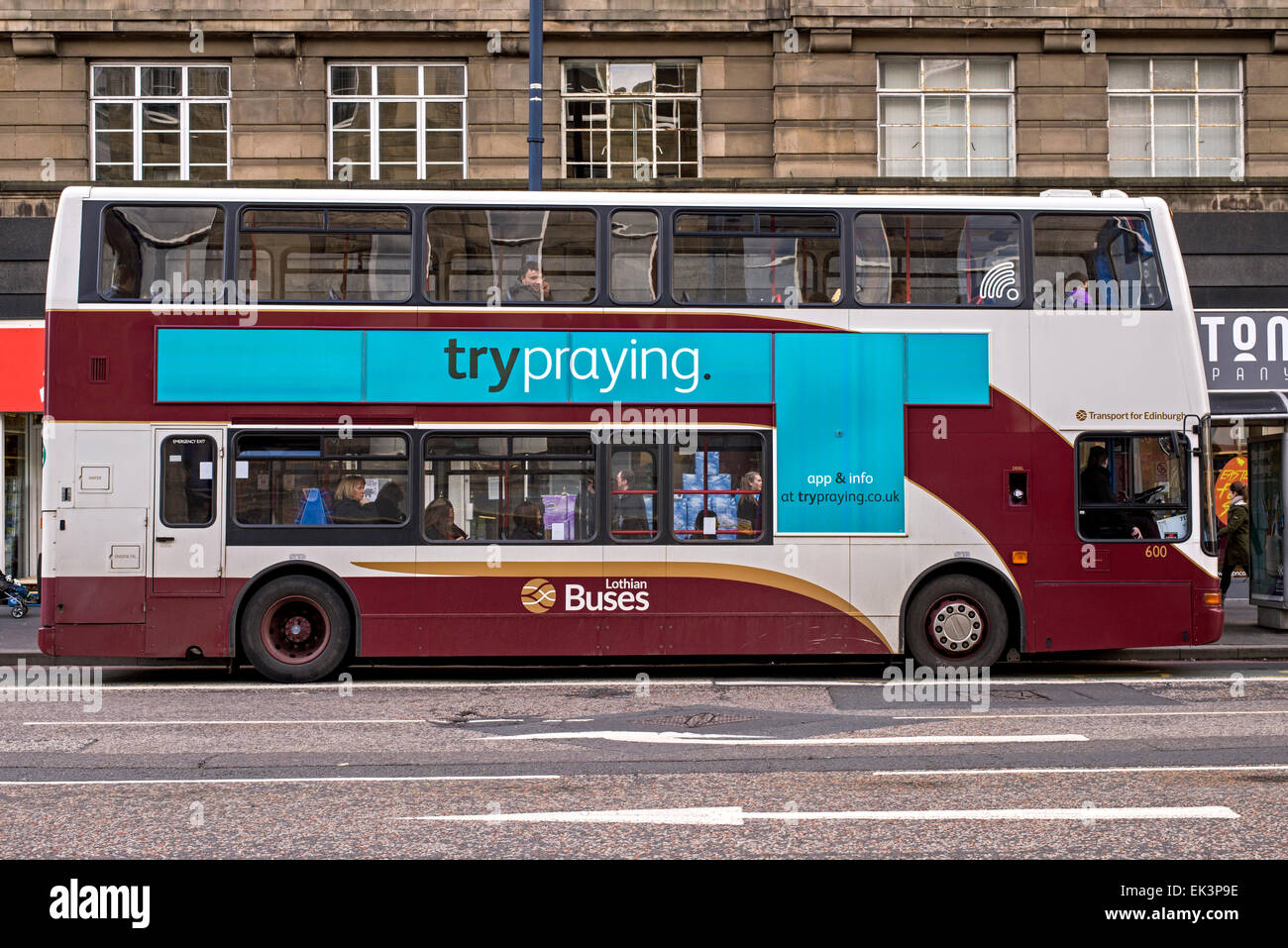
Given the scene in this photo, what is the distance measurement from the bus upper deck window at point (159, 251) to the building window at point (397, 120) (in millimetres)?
9726

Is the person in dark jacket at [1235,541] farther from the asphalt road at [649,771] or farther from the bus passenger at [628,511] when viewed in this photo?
the bus passenger at [628,511]

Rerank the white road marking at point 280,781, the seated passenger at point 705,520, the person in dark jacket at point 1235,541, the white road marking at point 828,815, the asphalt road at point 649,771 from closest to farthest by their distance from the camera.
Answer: the asphalt road at point 649,771
the white road marking at point 828,815
the white road marking at point 280,781
the seated passenger at point 705,520
the person in dark jacket at point 1235,541

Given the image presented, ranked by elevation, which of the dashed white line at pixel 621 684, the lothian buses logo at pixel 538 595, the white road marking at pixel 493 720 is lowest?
the dashed white line at pixel 621 684

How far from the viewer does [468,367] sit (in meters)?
12.5

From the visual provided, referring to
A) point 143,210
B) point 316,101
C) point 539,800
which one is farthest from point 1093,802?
point 316,101

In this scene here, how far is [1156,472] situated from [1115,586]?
113cm

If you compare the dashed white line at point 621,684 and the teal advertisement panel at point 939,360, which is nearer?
the dashed white line at point 621,684

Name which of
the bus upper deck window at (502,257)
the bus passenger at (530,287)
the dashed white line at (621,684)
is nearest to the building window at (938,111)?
the bus upper deck window at (502,257)

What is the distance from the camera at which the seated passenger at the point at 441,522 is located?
41.2 feet

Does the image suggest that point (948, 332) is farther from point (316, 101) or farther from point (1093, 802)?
point (316, 101)

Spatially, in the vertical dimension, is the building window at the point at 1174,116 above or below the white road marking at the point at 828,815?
above

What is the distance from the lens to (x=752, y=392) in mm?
12602

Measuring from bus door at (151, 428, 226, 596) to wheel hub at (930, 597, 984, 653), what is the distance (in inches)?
256

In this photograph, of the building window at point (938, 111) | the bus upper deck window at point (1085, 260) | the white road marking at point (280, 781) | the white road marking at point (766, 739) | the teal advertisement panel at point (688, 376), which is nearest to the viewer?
the white road marking at point (280, 781)
